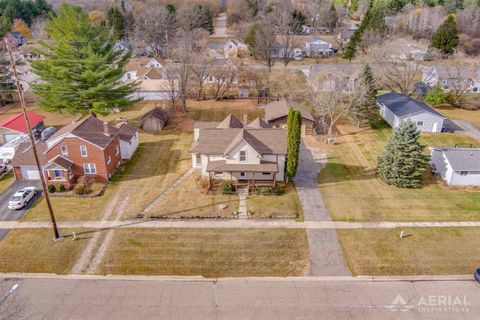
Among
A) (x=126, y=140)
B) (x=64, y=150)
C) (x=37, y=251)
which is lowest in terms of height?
(x=37, y=251)

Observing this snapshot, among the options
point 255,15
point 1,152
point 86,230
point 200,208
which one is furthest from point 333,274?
point 255,15

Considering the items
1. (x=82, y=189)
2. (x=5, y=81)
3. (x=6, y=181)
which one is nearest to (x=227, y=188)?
(x=82, y=189)

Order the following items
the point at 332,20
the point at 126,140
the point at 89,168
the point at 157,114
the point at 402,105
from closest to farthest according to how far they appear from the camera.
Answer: the point at 89,168, the point at 126,140, the point at 157,114, the point at 402,105, the point at 332,20

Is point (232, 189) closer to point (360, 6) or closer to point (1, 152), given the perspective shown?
point (1, 152)

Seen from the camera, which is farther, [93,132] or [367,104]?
[367,104]

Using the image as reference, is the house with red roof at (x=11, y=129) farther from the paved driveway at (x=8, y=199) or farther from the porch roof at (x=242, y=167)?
the porch roof at (x=242, y=167)

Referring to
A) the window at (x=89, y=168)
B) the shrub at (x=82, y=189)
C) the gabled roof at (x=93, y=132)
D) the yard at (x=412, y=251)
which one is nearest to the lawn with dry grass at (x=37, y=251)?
the shrub at (x=82, y=189)

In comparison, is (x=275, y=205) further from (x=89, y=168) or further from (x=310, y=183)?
(x=89, y=168)

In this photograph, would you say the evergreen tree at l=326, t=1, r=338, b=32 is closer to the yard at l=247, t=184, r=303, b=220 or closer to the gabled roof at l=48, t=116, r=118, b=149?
the gabled roof at l=48, t=116, r=118, b=149
